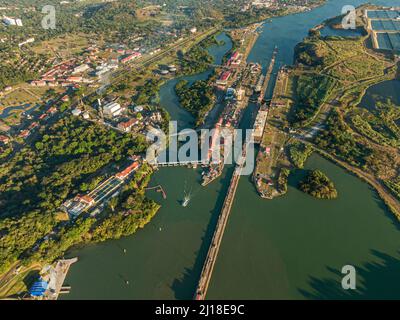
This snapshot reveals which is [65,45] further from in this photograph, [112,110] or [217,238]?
[217,238]

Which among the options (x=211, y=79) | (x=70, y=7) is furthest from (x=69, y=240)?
(x=70, y=7)

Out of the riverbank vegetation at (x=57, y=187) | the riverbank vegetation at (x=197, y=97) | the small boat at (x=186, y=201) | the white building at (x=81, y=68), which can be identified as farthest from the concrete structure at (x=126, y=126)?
the white building at (x=81, y=68)

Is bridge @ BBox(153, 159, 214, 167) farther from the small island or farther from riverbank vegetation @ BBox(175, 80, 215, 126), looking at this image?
the small island

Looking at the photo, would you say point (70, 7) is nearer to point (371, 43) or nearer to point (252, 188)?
point (371, 43)

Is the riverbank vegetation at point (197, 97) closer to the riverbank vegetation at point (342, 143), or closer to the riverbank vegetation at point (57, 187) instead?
the riverbank vegetation at point (57, 187)

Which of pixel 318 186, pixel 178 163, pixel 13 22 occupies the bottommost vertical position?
pixel 178 163

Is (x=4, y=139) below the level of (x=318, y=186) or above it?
below

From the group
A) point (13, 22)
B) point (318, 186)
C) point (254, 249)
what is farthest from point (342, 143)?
point (13, 22)
